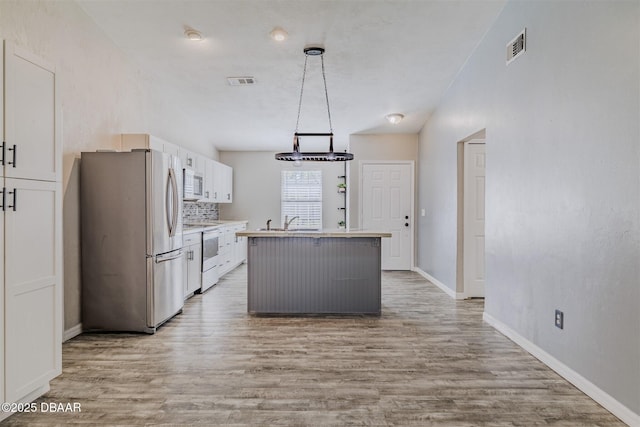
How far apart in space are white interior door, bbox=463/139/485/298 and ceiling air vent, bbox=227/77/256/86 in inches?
115

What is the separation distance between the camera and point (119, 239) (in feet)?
12.1

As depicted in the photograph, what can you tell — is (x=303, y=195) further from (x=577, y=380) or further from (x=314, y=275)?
(x=577, y=380)

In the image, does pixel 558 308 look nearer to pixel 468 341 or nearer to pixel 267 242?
pixel 468 341

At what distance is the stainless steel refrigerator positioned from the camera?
3648 mm

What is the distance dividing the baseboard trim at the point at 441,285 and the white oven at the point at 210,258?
3327 mm

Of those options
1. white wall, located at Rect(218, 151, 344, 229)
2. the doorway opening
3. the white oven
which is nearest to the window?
white wall, located at Rect(218, 151, 344, 229)

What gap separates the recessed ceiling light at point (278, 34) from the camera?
3.98 metres

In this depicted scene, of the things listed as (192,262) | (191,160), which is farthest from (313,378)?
(191,160)

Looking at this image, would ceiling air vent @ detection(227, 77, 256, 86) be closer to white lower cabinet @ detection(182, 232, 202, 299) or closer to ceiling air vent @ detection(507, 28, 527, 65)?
white lower cabinet @ detection(182, 232, 202, 299)

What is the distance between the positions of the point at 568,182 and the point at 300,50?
9.98ft

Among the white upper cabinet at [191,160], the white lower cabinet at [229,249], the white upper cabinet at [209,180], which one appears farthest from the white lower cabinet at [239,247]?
the white upper cabinet at [191,160]

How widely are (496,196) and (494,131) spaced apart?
0.66 metres

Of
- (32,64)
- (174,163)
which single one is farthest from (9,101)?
(174,163)

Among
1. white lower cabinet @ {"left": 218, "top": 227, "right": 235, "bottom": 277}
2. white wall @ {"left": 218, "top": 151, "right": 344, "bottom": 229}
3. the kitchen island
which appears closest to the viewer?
the kitchen island
